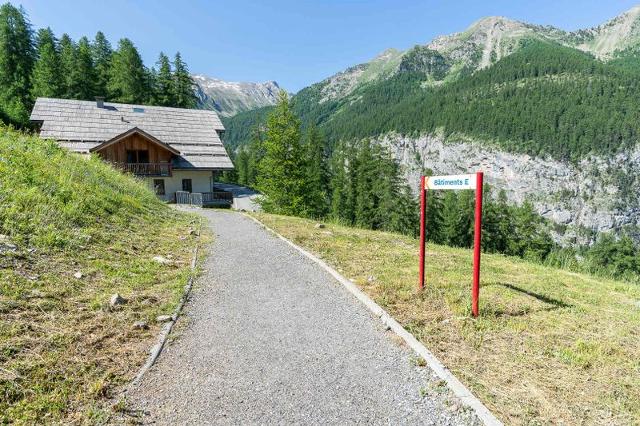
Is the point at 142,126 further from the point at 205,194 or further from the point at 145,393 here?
the point at 145,393

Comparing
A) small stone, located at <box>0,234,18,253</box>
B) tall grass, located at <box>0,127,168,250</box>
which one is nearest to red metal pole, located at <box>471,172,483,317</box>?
small stone, located at <box>0,234,18,253</box>

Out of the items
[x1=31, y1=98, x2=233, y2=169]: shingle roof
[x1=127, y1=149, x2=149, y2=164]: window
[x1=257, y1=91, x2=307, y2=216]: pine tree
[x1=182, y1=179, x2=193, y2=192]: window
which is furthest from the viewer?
[x1=182, y1=179, x2=193, y2=192]: window

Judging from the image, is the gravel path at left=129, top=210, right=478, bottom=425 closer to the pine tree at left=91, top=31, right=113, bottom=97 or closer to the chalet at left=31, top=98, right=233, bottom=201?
the chalet at left=31, top=98, right=233, bottom=201

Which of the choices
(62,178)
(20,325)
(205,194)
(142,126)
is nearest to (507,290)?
(20,325)

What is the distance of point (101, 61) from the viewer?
58.6 metres

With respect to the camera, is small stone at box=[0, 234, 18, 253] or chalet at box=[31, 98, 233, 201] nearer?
small stone at box=[0, 234, 18, 253]

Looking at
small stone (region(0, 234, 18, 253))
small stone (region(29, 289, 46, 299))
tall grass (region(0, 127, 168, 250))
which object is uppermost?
tall grass (region(0, 127, 168, 250))

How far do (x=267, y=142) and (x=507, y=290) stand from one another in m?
23.4

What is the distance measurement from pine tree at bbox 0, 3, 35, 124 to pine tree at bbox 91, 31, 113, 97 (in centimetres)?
840

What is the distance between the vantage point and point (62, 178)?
9.52 m

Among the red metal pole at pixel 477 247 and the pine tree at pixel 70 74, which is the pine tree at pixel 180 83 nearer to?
the pine tree at pixel 70 74

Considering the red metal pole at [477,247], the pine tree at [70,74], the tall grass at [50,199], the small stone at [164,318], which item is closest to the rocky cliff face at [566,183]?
the pine tree at [70,74]

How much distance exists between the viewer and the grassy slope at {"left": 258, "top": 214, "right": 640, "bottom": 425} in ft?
11.5

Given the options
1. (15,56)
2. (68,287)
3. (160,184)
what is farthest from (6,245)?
(15,56)
